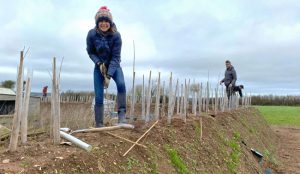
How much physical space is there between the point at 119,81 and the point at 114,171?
2.41 meters

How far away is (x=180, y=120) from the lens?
7.08 metres

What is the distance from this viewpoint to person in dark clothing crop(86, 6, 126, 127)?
5.93 m

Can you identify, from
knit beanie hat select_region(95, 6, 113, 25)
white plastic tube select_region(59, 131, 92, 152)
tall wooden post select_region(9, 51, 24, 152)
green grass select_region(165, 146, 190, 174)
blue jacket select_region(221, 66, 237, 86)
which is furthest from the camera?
blue jacket select_region(221, 66, 237, 86)

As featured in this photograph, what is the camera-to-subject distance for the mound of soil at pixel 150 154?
3.46 metres

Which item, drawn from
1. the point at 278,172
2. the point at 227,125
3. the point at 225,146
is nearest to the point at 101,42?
the point at 225,146

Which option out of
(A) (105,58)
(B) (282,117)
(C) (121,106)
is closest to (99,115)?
(C) (121,106)

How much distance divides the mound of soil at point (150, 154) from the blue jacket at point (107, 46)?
1.08 m

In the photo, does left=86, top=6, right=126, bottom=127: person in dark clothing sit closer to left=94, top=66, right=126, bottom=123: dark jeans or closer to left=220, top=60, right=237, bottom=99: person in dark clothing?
left=94, top=66, right=126, bottom=123: dark jeans

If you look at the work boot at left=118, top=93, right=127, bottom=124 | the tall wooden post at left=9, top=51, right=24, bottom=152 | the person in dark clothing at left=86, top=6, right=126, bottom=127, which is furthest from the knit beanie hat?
the tall wooden post at left=9, top=51, right=24, bottom=152

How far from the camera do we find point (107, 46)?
5992 millimetres

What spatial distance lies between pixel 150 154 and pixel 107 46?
6.85 ft

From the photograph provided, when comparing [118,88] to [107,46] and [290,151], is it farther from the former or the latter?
[290,151]

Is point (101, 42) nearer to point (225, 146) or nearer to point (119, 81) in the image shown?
point (119, 81)

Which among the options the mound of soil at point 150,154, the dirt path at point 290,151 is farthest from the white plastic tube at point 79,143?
the dirt path at point 290,151
